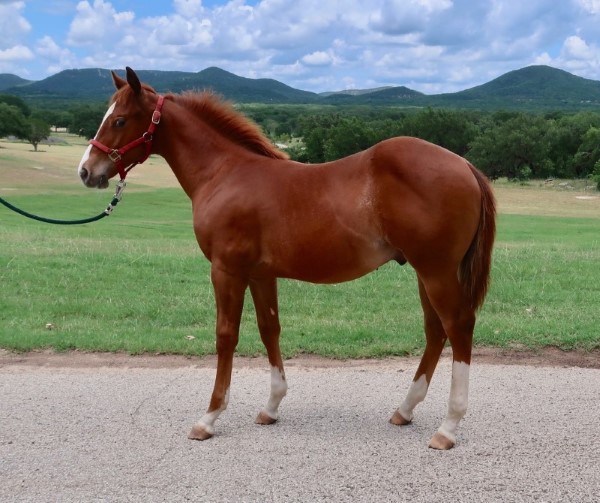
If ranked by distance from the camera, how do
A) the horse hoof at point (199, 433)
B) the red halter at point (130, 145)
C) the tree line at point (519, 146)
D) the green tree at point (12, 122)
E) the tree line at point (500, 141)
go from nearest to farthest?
the horse hoof at point (199, 433) < the red halter at point (130, 145) < the tree line at point (519, 146) < the tree line at point (500, 141) < the green tree at point (12, 122)

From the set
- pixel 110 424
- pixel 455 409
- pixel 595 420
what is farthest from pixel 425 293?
pixel 110 424

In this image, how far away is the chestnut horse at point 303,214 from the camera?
4109 mm

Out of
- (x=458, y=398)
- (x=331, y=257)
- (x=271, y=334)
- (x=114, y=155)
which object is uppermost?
(x=114, y=155)

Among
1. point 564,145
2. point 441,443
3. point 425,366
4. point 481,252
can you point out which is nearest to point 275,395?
point 425,366

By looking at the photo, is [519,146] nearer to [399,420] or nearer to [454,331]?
[399,420]

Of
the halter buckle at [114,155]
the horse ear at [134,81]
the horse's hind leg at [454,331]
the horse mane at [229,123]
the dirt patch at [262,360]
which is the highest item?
the horse ear at [134,81]

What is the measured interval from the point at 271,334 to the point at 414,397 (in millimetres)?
1136

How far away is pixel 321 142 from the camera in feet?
238

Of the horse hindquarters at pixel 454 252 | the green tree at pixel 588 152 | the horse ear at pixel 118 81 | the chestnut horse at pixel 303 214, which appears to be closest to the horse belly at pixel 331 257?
the chestnut horse at pixel 303 214

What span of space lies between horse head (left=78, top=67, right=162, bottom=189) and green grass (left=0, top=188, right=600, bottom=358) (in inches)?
87.6

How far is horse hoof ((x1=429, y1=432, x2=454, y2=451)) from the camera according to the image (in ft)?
13.9

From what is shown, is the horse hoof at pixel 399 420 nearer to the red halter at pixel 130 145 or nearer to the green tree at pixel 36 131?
the red halter at pixel 130 145

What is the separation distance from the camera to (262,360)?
6.08 m

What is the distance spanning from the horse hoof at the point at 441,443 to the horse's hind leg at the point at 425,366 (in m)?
0.37
